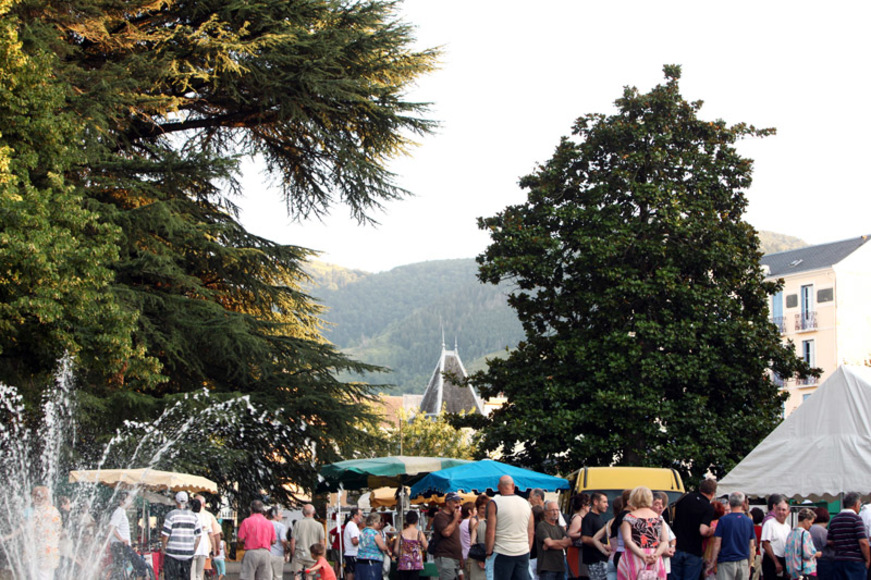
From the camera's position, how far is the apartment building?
5662cm

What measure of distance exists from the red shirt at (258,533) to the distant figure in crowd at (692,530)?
593 cm

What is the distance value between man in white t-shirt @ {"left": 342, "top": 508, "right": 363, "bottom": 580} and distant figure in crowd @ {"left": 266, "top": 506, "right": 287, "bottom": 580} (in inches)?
39.0

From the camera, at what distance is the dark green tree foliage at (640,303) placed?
24922 mm

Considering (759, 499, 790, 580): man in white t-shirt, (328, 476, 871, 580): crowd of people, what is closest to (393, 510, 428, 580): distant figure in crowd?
(328, 476, 871, 580): crowd of people

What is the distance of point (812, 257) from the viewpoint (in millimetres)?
59938

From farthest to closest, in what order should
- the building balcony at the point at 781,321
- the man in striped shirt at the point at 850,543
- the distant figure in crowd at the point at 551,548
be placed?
the building balcony at the point at 781,321
the distant figure in crowd at the point at 551,548
the man in striped shirt at the point at 850,543

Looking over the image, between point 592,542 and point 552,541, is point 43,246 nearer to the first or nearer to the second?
point 552,541

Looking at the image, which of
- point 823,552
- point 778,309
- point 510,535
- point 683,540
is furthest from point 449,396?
point 510,535

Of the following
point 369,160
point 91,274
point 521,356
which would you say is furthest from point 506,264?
point 91,274

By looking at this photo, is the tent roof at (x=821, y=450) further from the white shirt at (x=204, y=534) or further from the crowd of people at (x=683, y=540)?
the white shirt at (x=204, y=534)

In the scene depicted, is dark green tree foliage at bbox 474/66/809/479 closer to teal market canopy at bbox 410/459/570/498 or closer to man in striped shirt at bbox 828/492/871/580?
teal market canopy at bbox 410/459/570/498

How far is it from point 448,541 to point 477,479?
2.06 meters

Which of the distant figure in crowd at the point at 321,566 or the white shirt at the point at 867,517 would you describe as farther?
the distant figure in crowd at the point at 321,566

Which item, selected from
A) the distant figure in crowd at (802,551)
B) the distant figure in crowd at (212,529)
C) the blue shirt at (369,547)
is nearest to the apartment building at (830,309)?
the distant figure in crowd at (212,529)
